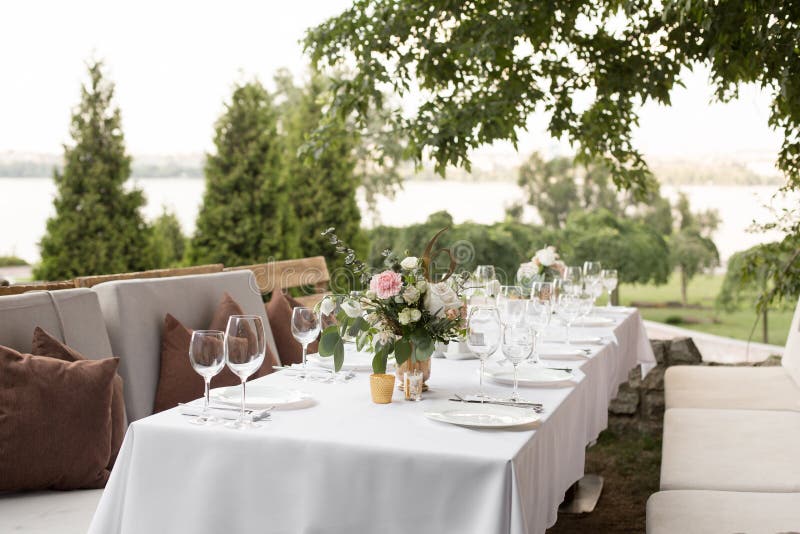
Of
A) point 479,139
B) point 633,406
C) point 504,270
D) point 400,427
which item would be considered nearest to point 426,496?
point 400,427

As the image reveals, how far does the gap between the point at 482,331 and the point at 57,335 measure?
4.00 ft

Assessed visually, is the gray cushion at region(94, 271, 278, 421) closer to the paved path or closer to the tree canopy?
the tree canopy

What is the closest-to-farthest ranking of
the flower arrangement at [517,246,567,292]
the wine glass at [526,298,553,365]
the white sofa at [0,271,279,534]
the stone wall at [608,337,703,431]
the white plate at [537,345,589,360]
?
the white sofa at [0,271,279,534] → the wine glass at [526,298,553,365] → the white plate at [537,345,589,360] → the flower arrangement at [517,246,567,292] → the stone wall at [608,337,703,431]

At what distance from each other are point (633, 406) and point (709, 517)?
2.66m

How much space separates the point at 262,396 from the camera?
1.87 meters

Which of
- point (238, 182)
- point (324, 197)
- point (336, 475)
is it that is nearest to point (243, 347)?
point (336, 475)

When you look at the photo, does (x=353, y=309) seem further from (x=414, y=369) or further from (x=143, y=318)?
(x=143, y=318)

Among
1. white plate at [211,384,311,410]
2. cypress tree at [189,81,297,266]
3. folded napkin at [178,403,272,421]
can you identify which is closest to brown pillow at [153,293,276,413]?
white plate at [211,384,311,410]

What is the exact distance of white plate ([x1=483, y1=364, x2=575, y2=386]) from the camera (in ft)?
6.70

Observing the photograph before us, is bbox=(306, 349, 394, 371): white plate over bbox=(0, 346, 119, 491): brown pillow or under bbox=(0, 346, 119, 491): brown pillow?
over

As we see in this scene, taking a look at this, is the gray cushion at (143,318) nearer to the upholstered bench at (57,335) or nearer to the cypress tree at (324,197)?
the upholstered bench at (57,335)

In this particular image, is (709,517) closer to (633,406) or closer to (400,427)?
(400,427)

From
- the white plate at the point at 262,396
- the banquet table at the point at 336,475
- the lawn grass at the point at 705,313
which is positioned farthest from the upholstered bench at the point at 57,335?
the lawn grass at the point at 705,313

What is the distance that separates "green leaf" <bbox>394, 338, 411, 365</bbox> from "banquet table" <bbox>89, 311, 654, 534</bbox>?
102mm
